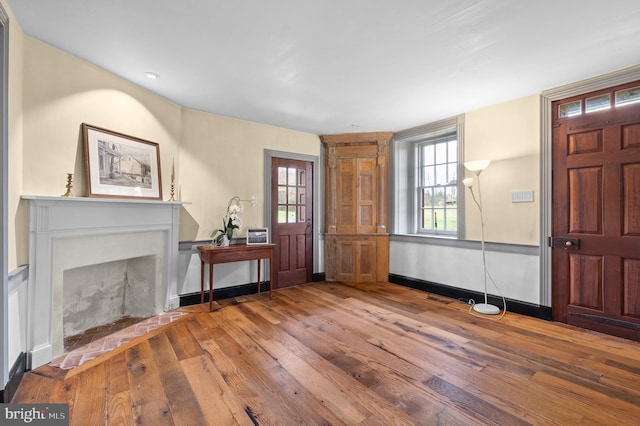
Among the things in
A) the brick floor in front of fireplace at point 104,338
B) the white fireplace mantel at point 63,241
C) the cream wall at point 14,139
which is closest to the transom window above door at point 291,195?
the white fireplace mantel at point 63,241

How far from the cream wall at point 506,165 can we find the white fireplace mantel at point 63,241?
3825 mm

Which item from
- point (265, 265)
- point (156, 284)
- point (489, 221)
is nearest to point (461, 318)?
point (489, 221)

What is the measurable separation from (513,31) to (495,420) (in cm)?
258

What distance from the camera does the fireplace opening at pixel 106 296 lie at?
2.72 meters

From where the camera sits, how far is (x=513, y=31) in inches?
82.0

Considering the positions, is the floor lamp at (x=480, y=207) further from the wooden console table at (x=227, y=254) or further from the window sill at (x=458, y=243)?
the wooden console table at (x=227, y=254)

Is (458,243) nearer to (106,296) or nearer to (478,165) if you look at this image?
(478,165)

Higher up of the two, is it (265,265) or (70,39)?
(70,39)

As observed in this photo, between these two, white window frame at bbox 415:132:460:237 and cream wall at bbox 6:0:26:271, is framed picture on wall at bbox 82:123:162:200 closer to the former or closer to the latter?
cream wall at bbox 6:0:26:271

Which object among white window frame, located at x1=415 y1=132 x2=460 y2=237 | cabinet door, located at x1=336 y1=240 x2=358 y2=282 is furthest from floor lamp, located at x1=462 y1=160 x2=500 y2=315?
cabinet door, located at x1=336 y1=240 x2=358 y2=282

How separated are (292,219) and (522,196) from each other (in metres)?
3.10

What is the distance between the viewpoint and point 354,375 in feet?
6.81

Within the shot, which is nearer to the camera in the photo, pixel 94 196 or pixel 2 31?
pixel 2 31

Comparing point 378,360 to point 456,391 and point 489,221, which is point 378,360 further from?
point 489,221
